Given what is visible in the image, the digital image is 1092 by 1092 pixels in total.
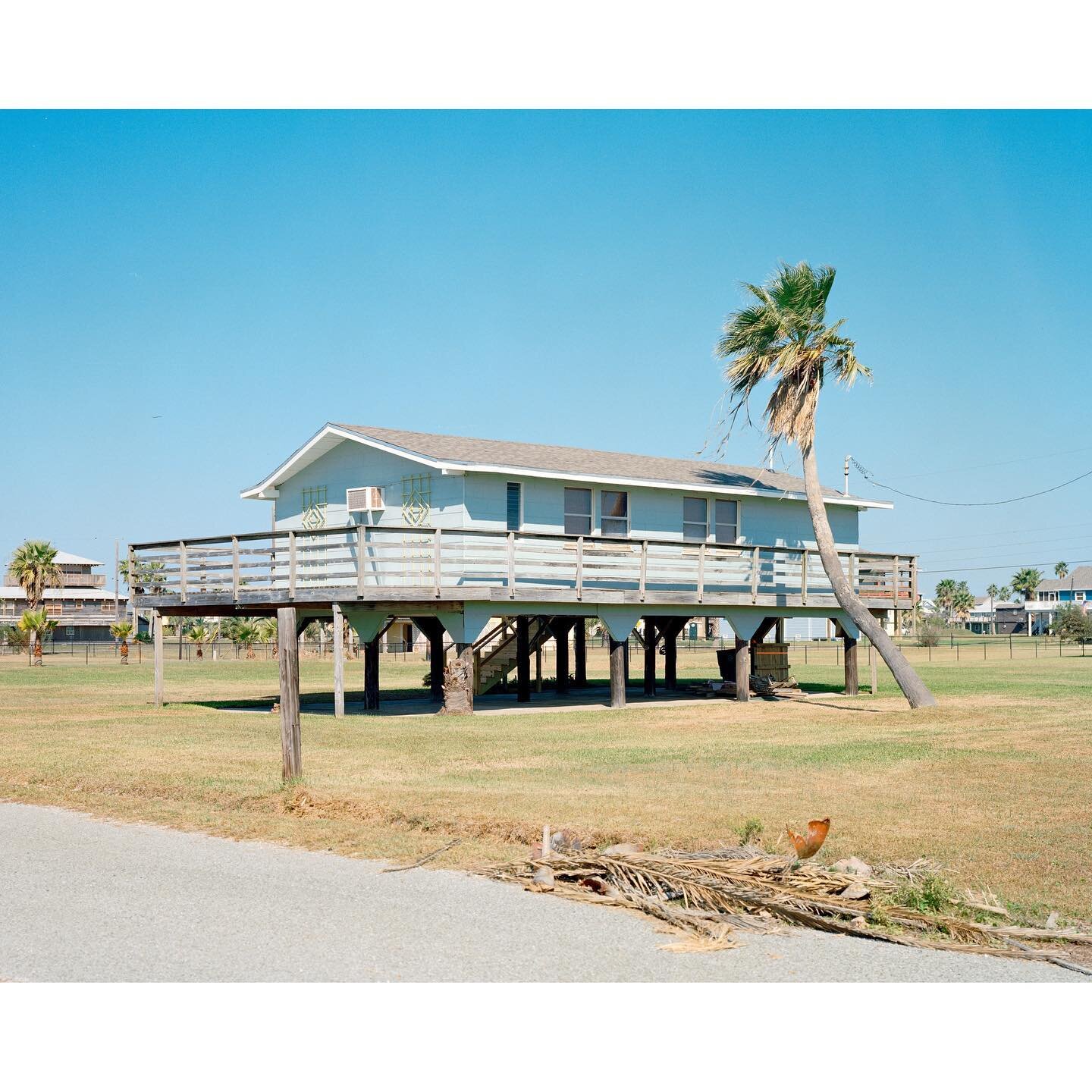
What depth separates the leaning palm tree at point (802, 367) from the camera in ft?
81.4

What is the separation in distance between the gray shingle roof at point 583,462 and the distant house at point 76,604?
7231 cm

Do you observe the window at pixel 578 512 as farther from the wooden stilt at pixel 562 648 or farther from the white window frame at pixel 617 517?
the wooden stilt at pixel 562 648

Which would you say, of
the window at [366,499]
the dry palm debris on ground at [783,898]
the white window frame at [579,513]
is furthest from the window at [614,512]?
the dry palm debris on ground at [783,898]

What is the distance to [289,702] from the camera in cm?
1336

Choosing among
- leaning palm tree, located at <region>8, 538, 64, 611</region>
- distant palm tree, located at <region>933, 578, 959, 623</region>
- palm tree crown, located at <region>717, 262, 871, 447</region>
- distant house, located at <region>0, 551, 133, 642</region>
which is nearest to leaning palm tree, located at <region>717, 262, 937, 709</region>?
palm tree crown, located at <region>717, 262, 871, 447</region>

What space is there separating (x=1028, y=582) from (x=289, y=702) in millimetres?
139801

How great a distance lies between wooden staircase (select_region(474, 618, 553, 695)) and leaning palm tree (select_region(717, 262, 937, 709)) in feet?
21.9

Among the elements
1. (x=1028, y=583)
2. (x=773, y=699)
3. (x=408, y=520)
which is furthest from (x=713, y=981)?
(x=1028, y=583)

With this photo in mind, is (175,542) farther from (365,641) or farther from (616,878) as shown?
(616,878)

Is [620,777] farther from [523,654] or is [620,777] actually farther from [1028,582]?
[1028,582]

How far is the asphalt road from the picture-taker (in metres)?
6.48

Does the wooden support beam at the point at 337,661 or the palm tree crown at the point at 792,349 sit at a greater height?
the palm tree crown at the point at 792,349
